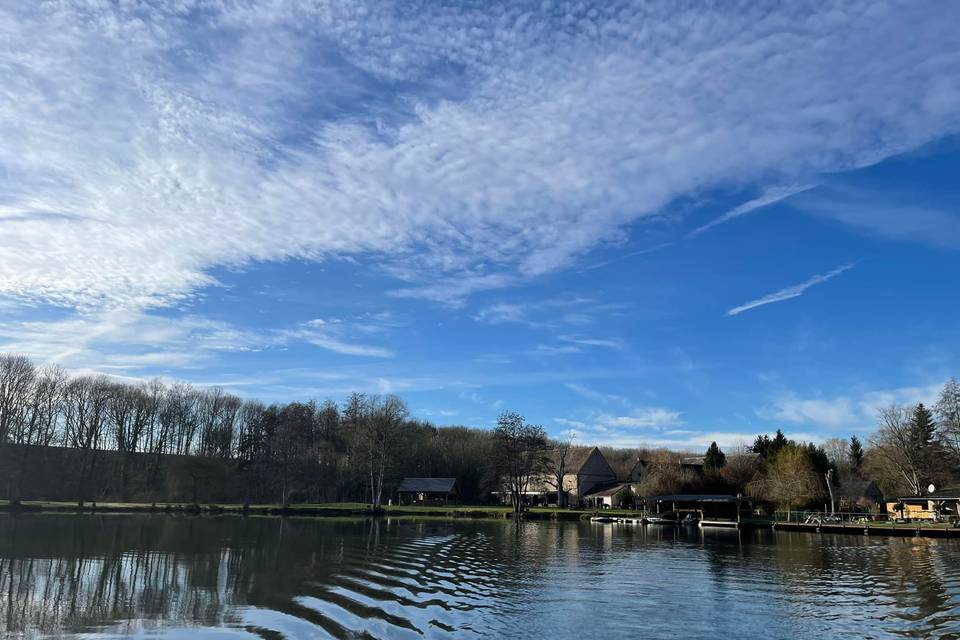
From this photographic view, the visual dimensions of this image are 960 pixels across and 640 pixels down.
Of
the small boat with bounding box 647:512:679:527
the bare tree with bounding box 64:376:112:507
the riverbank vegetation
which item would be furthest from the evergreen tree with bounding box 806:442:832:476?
the bare tree with bounding box 64:376:112:507

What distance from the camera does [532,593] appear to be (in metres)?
22.2

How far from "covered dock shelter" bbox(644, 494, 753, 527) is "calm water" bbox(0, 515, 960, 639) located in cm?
3311

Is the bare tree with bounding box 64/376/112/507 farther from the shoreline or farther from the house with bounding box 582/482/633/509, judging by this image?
the house with bounding box 582/482/633/509

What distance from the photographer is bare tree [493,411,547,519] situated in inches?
3346

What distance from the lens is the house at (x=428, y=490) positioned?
9694 cm

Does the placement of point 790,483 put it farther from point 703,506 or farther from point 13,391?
point 13,391

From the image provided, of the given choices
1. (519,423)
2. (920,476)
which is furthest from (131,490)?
(920,476)

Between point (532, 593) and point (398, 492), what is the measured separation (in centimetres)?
7965

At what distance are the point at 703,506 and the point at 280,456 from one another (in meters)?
52.0

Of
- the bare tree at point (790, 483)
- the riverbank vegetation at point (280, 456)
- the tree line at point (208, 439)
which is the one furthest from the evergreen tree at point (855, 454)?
the tree line at point (208, 439)

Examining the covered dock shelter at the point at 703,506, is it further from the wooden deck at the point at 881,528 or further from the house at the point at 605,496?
the house at the point at 605,496

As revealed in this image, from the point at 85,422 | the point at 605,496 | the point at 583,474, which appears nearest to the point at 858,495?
the point at 605,496

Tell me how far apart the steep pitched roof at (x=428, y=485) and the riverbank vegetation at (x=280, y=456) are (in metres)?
2.45

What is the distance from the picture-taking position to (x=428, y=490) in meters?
96.9
